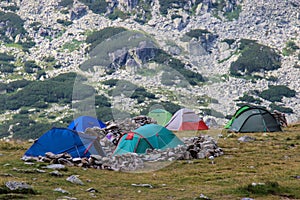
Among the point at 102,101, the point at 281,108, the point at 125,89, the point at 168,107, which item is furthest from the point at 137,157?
the point at 281,108

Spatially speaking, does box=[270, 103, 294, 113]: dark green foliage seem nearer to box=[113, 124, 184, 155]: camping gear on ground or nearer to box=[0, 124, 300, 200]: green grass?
box=[0, 124, 300, 200]: green grass

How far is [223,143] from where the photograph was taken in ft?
118

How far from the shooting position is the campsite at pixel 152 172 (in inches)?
744

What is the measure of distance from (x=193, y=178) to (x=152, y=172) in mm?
2999

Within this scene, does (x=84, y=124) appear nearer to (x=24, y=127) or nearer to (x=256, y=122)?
(x=256, y=122)

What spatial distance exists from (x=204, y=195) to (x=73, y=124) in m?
25.5

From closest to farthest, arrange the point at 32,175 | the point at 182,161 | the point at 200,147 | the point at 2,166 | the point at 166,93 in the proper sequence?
the point at 32,175
the point at 2,166
the point at 182,161
the point at 200,147
the point at 166,93

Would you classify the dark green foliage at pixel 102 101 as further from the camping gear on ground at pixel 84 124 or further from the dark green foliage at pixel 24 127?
the camping gear on ground at pixel 84 124

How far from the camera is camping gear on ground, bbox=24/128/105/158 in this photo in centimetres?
2747

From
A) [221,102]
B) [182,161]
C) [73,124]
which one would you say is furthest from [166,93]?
[182,161]

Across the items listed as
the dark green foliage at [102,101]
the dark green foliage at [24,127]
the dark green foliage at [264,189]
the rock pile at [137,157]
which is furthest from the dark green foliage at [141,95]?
the dark green foliage at [264,189]

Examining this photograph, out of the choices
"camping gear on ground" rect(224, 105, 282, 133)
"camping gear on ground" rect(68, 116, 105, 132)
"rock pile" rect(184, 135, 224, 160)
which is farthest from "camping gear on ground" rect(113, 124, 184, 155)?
"camping gear on ground" rect(224, 105, 282, 133)

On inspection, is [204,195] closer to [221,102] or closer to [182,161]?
[182,161]

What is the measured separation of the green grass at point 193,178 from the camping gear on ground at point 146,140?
2.34m
